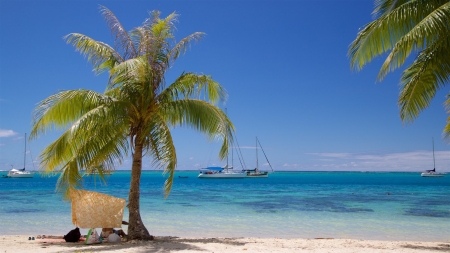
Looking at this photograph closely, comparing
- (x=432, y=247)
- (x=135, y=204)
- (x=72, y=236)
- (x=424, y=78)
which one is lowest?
(x=432, y=247)

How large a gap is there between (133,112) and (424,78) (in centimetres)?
717

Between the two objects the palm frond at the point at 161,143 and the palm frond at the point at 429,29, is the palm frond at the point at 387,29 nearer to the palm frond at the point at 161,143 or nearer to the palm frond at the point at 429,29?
the palm frond at the point at 429,29

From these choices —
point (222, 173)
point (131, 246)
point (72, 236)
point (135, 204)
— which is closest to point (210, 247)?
point (131, 246)

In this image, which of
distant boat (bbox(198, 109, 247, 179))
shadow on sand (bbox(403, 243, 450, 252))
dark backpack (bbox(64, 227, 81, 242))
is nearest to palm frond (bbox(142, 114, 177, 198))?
dark backpack (bbox(64, 227, 81, 242))

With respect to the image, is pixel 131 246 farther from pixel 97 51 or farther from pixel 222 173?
pixel 222 173

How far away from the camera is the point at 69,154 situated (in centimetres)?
977

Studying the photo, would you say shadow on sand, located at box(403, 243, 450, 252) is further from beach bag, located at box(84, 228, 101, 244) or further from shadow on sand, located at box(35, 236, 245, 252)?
beach bag, located at box(84, 228, 101, 244)

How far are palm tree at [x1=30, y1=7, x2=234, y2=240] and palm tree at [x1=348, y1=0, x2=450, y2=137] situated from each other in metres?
3.87

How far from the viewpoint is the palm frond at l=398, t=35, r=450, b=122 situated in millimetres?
8719

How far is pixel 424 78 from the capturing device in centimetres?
926

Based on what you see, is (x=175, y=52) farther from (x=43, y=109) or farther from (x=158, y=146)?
(x=43, y=109)

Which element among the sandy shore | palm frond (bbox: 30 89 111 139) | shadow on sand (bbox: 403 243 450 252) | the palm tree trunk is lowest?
shadow on sand (bbox: 403 243 450 252)

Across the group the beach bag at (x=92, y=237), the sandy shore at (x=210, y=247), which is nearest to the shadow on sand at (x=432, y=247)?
the sandy shore at (x=210, y=247)

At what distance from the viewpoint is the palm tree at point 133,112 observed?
938 centimetres
